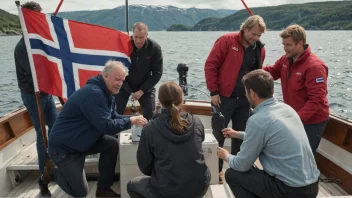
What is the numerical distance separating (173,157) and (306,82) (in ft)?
4.81

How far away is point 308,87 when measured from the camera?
292 centimetres

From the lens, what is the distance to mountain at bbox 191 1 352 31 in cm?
7862

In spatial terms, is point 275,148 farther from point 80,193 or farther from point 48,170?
point 48,170

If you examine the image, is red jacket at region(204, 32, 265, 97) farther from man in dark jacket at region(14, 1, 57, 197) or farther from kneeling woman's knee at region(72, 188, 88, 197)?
man in dark jacket at region(14, 1, 57, 197)

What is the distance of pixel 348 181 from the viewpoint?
10.7ft

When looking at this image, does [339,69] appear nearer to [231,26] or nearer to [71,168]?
[71,168]

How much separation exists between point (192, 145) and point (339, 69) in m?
16.7

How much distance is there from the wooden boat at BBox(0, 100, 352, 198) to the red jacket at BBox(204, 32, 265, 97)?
124 centimetres

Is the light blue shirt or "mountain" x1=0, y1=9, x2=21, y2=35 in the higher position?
the light blue shirt

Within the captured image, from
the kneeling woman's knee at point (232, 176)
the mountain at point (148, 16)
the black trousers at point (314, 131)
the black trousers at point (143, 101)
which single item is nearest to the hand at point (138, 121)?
the kneeling woman's knee at point (232, 176)

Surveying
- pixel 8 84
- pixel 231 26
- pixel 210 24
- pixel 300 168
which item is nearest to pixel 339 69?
pixel 8 84

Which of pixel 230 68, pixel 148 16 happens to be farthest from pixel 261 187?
pixel 148 16

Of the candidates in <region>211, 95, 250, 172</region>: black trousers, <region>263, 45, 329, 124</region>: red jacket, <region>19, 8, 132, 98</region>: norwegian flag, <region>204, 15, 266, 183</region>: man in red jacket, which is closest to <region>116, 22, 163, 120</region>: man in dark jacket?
<region>19, 8, 132, 98</region>: norwegian flag

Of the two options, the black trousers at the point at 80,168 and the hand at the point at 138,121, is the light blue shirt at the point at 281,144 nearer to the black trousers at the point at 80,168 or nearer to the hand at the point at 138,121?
the hand at the point at 138,121
